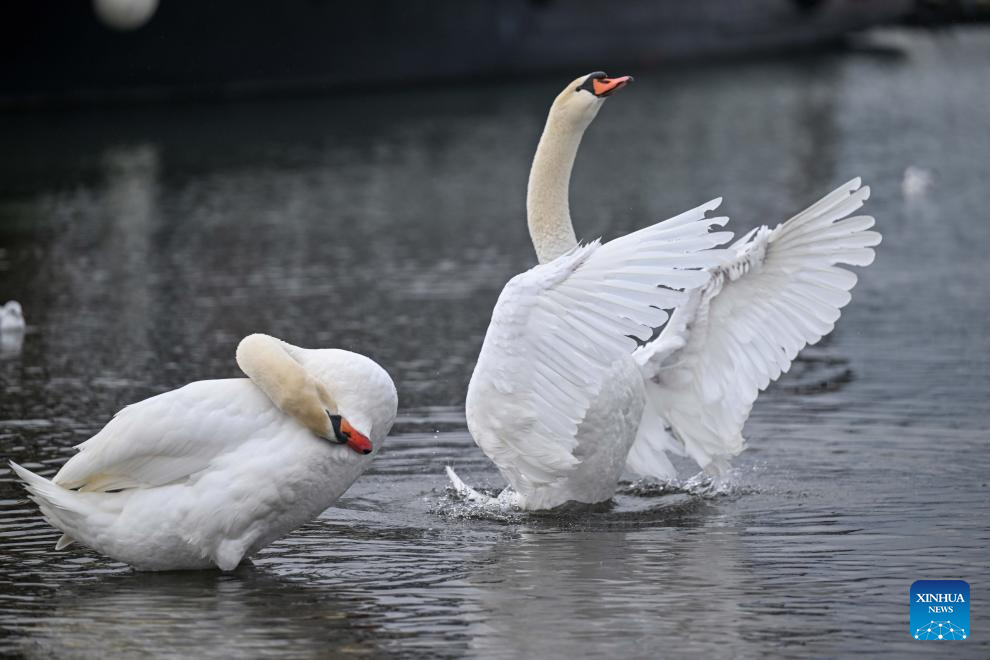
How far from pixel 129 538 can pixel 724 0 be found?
48926mm

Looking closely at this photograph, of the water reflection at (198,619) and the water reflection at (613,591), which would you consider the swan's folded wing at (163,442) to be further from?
the water reflection at (613,591)

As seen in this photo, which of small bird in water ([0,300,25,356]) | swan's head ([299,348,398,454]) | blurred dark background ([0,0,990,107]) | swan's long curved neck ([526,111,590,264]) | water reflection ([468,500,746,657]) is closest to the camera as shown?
water reflection ([468,500,746,657])

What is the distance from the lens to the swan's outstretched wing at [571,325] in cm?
763

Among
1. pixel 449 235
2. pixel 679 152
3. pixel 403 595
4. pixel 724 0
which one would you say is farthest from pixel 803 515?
pixel 724 0

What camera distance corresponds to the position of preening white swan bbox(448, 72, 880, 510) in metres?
7.71

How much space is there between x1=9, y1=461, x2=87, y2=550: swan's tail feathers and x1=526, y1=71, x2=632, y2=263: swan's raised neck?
2.70 metres

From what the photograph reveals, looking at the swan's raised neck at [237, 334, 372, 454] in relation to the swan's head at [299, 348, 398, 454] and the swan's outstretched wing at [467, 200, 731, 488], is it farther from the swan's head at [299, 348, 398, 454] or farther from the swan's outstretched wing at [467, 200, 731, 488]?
the swan's outstretched wing at [467, 200, 731, 488]

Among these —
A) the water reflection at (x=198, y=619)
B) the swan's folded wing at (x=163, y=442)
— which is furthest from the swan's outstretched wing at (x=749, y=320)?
the water reflection at (x=198, y=619)

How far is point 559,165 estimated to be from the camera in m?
9.20

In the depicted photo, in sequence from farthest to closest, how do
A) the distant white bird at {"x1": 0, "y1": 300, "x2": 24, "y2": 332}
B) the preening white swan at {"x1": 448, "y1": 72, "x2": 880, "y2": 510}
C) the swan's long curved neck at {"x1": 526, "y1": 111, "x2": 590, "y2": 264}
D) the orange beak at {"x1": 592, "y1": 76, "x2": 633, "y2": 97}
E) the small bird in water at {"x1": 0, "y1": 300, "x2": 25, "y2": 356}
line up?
the distant white bird at {"x1": 0, "y1": 300, "x2": 24, "y2": 332}
the small bird in water at {"x1": 0, "y1": 300, "x2": 25, "y2": 356}
the orange beak at {"x1": 592, "y1": 76, "x2": 633, "y2": 97}
the swan's long curved neck at {"x1": 526, "y1": 111, "x2": 590, "y2": 264}
the preening white swan at {"x1": 448, "y1": 72, "x2": 880, "y2": 510}

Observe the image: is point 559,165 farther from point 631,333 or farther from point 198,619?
point 198,619

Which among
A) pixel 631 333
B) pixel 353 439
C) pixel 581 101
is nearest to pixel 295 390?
A: pixel 353 439

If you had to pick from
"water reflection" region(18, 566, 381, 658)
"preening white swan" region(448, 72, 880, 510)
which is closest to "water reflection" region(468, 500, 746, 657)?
"preening white swan" region(448, 72, 880, 510)

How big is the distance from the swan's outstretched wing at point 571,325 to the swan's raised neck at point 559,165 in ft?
3.43
